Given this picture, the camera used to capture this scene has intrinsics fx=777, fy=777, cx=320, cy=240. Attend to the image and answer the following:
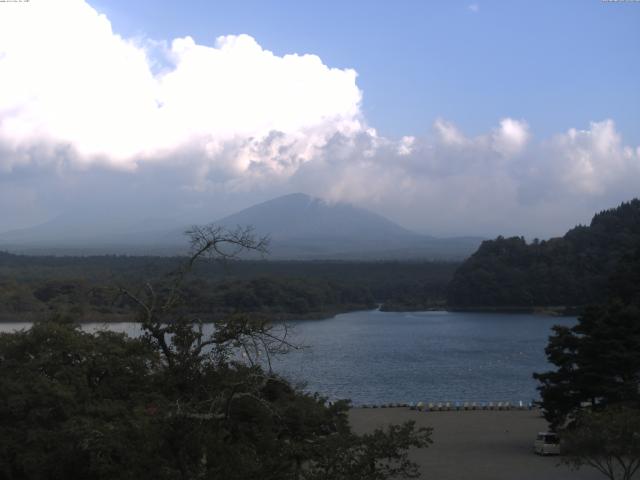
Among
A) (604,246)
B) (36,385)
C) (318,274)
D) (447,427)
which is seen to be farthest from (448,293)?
Answer: (36,385)

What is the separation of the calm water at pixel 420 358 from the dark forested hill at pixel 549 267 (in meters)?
3.73

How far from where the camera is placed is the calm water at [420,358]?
18.8 metres

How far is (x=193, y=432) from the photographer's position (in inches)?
138

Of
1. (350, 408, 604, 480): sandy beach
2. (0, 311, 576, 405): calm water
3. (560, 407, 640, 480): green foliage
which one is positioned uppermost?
(560, 407, 640, 480): green foliage

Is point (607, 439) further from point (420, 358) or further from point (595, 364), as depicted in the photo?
point (420, 358)

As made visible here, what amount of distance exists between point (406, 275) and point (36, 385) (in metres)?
54.2

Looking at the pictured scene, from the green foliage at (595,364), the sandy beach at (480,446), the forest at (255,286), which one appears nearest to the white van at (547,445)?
the sandy beach at (480,446)

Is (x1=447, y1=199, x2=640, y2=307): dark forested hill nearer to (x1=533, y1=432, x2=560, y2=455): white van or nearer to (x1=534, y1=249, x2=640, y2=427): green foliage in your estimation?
(x1=534, y1=249, x2=640, y2=427): green foliage

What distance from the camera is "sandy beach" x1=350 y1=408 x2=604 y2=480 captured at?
8.93m

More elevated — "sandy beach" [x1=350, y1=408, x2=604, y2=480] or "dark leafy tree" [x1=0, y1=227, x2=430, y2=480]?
"dark leafy tree" [x1=0, y1=227, x2=430, y2=480]

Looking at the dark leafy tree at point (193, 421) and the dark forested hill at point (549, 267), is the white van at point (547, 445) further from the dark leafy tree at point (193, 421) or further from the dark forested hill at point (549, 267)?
the dark forested hill at point (549, 267)

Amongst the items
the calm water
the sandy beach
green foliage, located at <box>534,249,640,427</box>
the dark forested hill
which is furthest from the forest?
green foliage, located at <box>534,249,640,427</box>

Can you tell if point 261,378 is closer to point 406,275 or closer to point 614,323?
point 614,323

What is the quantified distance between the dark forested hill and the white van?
112 feet
